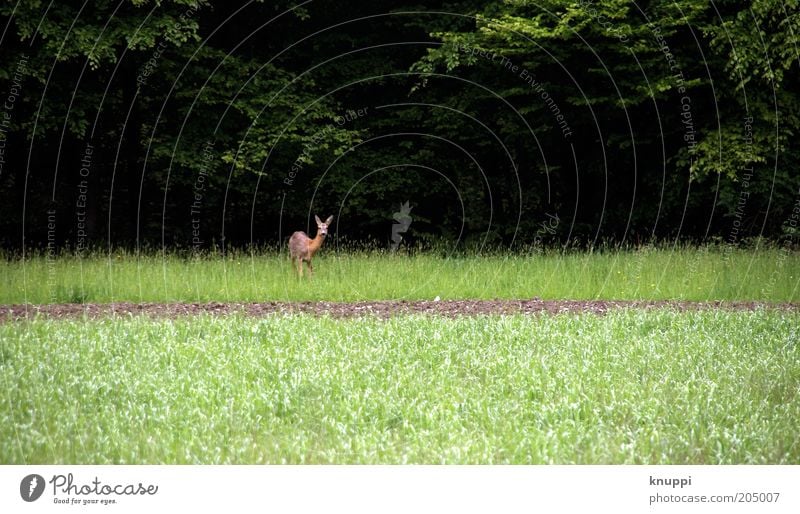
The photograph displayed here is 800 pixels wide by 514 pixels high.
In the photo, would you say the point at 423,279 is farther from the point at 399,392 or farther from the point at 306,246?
the point at 399,392

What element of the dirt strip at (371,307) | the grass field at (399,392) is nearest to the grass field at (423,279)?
the dirt strip at (371,307)

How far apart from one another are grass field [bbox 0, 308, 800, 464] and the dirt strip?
113 cm

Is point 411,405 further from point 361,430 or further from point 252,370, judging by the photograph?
point 252,370

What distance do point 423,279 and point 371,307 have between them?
244 centimetres

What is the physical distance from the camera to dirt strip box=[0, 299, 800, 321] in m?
10.8

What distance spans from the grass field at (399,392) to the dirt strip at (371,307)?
3.72 feet

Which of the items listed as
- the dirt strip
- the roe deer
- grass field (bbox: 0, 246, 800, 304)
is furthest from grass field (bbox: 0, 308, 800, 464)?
the roe deer

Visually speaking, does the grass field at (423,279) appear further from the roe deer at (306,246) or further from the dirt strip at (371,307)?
the dirt strip at (371,307)

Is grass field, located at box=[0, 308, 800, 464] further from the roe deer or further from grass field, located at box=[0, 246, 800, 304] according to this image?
the roe deer

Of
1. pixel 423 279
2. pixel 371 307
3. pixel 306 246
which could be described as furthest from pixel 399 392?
pixel 306 246

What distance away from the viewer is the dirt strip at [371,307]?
10.8 metres

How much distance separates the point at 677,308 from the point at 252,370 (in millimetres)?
6289

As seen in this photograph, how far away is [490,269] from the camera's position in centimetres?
1452
